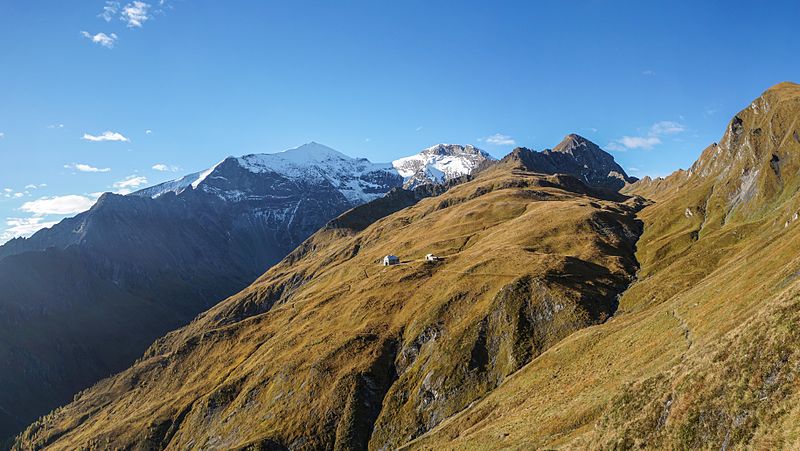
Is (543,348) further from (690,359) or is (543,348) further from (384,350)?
(690,359)

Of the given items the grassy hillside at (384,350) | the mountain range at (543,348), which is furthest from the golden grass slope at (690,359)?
the grassy hillside at (384,350)

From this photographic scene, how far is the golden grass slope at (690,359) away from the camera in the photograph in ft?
108

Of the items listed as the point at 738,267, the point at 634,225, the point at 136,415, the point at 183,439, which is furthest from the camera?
the point at 634,225

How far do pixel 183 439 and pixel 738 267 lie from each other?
439ft

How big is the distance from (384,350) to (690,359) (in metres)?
82.1

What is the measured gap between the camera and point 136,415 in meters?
150

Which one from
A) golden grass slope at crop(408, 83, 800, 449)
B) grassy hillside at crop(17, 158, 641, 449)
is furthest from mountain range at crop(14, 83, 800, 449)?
grassy hillside at crop(17, 158, 641, 449)

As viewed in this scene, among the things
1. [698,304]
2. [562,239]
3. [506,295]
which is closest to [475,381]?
[506,295]

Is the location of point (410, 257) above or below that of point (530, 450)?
above

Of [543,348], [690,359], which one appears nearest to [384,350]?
[543,348]

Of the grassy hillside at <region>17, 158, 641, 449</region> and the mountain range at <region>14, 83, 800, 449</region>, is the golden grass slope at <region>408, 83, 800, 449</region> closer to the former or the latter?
the mountain range at <region>14, 83, 800, 449</region>

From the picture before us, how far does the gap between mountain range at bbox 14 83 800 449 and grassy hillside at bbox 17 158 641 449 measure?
53 centimetres

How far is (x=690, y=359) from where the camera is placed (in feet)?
135

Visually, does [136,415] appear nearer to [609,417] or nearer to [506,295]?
[506,295]
